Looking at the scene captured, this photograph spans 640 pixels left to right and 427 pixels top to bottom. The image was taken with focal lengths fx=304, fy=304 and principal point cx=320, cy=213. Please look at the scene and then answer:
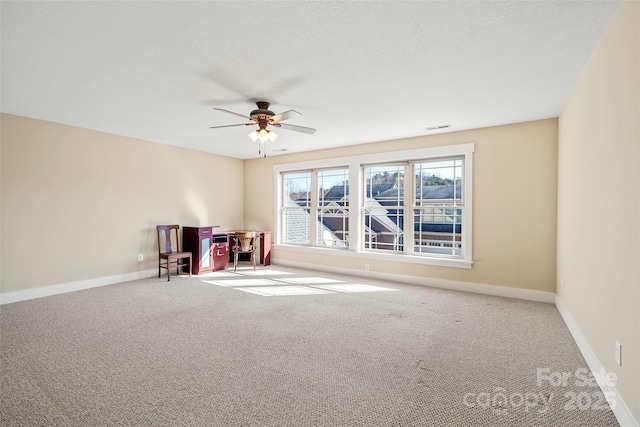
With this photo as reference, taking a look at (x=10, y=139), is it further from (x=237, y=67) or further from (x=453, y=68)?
(x=453, y=68)

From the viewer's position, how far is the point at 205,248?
19.8 feet

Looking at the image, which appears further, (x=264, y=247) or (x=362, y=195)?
(x=264, y=247)

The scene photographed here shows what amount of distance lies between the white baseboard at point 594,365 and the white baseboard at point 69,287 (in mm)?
6264

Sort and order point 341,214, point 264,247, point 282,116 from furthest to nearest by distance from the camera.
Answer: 1. point 264,247
2. point 341,214
3. point 282,116

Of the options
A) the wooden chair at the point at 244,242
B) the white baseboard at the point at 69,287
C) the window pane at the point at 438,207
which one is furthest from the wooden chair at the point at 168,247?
the window pane at the point at 438,207

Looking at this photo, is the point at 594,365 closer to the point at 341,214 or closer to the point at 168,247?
the point at 341,214

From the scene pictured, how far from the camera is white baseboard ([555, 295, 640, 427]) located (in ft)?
5.78

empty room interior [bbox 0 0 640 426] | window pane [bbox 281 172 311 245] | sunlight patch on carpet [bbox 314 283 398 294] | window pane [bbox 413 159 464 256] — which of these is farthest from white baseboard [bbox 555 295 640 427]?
window pane [bbox 281 172 311 245]

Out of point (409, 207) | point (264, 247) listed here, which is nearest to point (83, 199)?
point (264, 247)

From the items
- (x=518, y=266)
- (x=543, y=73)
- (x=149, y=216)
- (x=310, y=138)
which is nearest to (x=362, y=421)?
(x=543, y=73)

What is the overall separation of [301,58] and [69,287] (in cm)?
488

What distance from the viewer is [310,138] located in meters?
5.35

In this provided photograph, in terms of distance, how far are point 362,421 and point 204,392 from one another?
43.5 inches

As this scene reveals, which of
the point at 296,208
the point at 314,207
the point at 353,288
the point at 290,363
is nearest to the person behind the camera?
the point at 290,363
